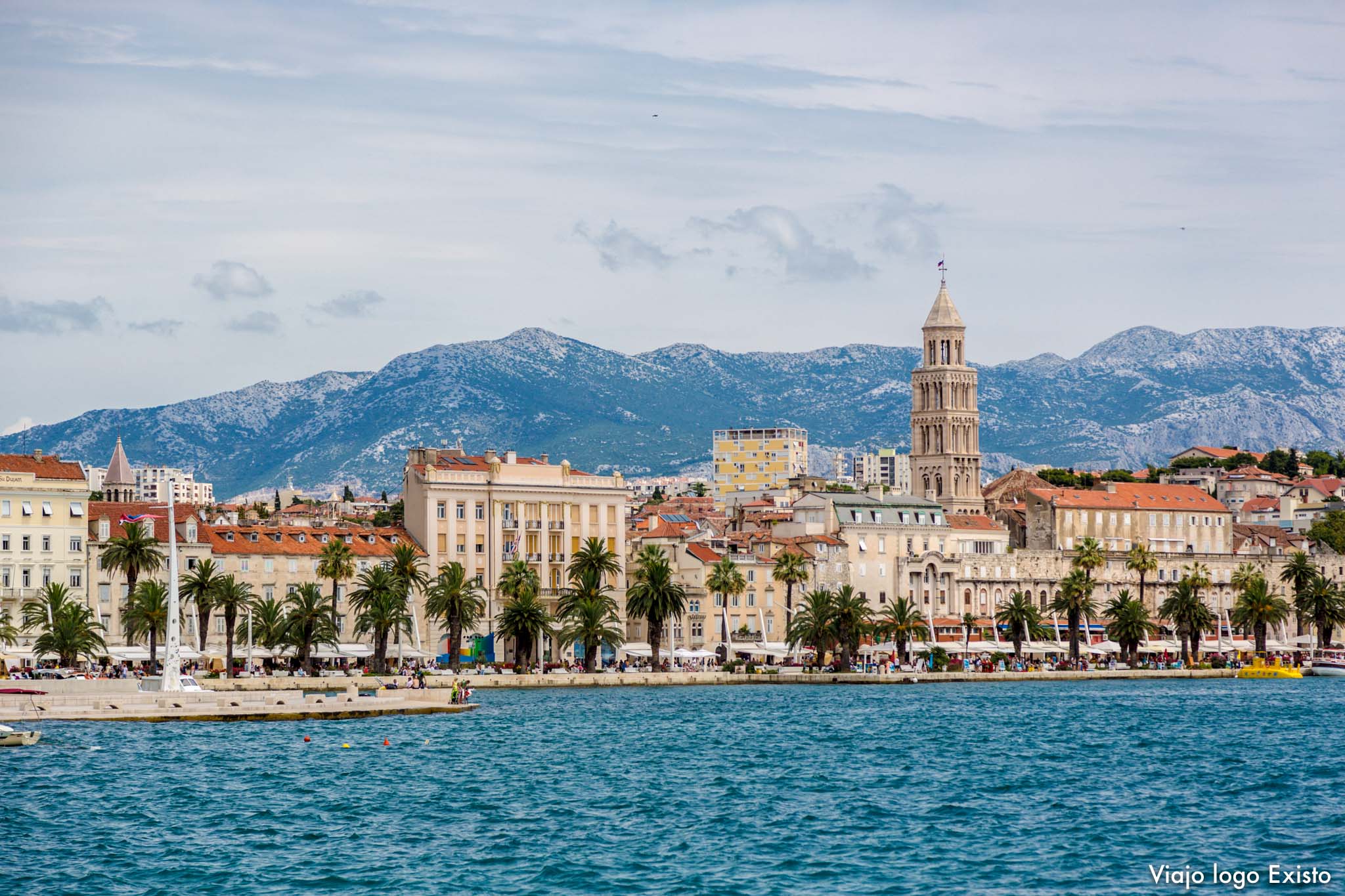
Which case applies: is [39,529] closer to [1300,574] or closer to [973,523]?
[973,523]

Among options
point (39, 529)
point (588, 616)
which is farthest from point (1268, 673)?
point (39, 529)

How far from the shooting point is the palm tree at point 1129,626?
479 feet

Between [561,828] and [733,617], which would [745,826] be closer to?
[561,828]

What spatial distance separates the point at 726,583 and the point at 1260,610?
4390cm

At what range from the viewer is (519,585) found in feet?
423

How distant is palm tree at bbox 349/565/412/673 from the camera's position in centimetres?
11544

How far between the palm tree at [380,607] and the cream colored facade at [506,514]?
611 inches

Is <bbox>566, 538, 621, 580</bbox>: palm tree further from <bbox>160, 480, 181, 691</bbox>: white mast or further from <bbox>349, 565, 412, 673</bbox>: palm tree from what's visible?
<bbox>160, 480, 181, 691</bbox>: white mast

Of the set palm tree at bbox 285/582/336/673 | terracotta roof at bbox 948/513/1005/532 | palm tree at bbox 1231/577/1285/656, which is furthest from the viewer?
terracotta roof at bbox 948/513/1005/532

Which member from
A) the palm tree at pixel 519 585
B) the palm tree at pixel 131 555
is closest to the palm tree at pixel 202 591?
the palm tree at pixel 131 555

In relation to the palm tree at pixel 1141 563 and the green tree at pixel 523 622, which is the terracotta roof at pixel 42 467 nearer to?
the green tree at pixel 523 622

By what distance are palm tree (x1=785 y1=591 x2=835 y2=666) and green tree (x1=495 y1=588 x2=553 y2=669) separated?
697 inches

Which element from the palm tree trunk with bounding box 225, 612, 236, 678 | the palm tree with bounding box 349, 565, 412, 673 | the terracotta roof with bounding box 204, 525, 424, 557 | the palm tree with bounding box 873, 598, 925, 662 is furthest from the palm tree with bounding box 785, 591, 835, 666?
the palm tree trunk with bounding box 225, 612, 236, 678

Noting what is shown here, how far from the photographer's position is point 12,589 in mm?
119125
